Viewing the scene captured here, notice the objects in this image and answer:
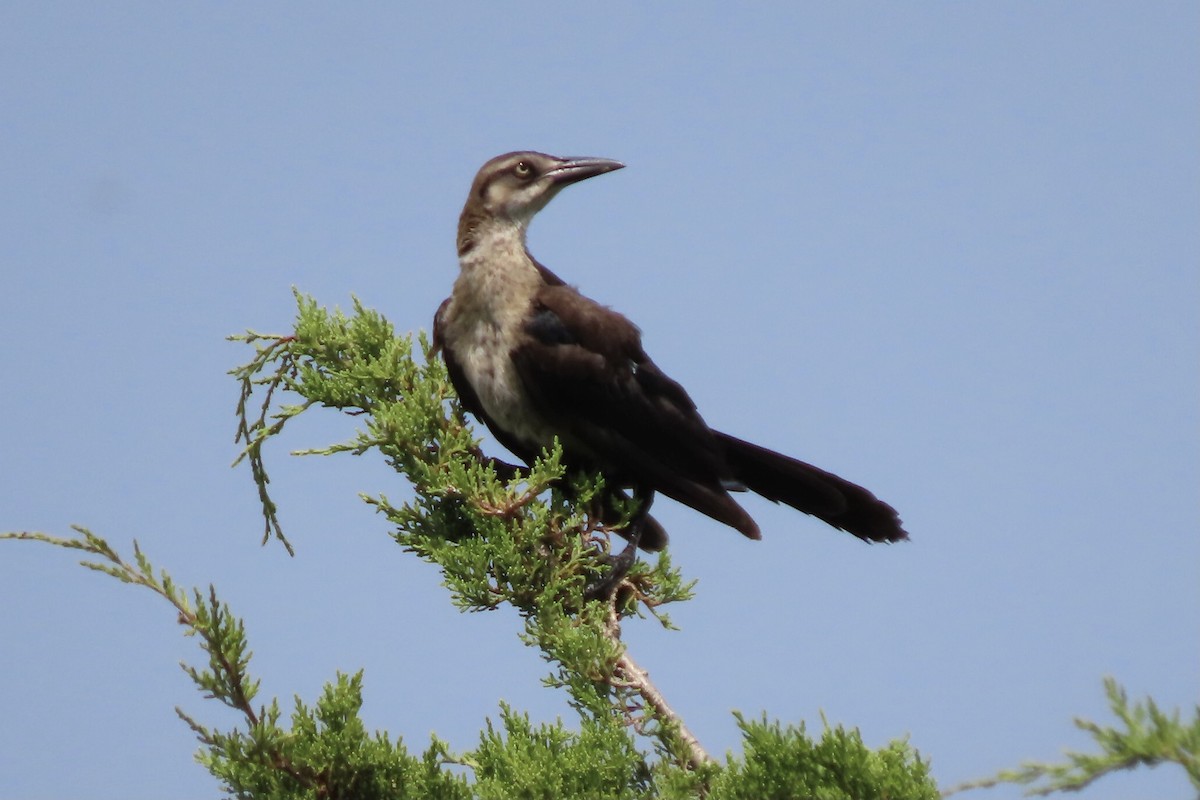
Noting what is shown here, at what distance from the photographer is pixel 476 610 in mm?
3910

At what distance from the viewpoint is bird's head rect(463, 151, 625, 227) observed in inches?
208

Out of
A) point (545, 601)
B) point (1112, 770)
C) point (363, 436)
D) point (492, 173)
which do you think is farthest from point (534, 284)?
point (1112, 770)

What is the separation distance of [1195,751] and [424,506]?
265 cm

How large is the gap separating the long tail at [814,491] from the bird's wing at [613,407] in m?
0.12

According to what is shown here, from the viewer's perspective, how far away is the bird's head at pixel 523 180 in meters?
5.28

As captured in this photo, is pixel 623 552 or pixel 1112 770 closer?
pixel 1112 770

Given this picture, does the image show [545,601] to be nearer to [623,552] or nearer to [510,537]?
[510,537]

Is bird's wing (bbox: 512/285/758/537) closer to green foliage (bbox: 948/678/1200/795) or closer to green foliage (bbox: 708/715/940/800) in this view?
green foliage (bbox: 708/715/940/800)

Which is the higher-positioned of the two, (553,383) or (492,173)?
(492,173)

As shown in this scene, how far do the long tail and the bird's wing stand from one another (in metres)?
0.12

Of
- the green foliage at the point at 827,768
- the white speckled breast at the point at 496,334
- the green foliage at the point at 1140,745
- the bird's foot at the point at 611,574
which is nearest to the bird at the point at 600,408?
the white speckled breast at the point at 496,334

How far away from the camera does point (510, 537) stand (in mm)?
3896

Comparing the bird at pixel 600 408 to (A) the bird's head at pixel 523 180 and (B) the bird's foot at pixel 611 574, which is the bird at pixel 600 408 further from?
(A) the bird's head at pixel 523 180

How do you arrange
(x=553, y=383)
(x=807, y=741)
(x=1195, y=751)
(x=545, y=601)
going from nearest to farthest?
(x=1195, y=751)
(x=807, y=741)
(x=545, y=601)
(x=553, y=383)
